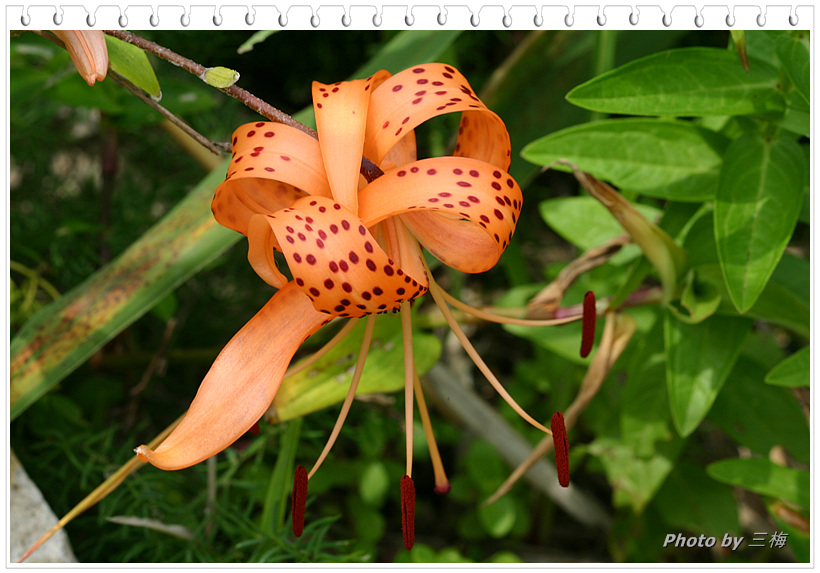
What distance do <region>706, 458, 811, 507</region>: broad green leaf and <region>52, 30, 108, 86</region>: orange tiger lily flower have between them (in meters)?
0.68

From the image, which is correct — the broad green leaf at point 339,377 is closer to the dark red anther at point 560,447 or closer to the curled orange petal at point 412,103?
the dark red anther at point 560,447

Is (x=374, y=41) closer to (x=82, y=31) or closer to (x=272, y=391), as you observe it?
(x=82, y=31)

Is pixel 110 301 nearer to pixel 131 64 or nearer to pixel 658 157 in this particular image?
pixel 131 64

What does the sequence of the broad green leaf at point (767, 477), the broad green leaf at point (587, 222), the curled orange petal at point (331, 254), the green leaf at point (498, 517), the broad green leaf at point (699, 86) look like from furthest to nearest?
the green leaf at point (498, 517), the broad green leaf at point (587, 222), the broad green leaf at point (767, 477), the broad green leaf at point (699, 86), the curled orange petal at point (331, 254)

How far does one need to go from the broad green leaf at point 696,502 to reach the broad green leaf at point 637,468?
5 centimetres

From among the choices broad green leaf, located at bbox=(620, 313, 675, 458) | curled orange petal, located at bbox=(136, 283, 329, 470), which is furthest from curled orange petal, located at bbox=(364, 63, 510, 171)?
broad green leaf, located at bbox=(620, 313, 675, 458)

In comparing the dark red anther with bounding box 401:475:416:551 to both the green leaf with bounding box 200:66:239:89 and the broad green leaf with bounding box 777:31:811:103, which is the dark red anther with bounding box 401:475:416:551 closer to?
the green leaf with bounding box 200:66:239:89

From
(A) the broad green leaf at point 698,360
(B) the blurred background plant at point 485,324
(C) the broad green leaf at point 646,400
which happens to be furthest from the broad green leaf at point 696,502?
(A) the broad green leaf at point 698,360

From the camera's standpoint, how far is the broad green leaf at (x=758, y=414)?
786mm

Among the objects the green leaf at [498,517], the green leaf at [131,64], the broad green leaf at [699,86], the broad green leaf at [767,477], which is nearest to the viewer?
the green leaf at [131,64]

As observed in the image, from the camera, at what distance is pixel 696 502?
906 millimetres

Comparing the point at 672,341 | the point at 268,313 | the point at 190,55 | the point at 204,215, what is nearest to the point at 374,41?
the point at 190,55

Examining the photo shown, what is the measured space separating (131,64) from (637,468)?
0.72m

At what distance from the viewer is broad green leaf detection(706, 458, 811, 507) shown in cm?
71
